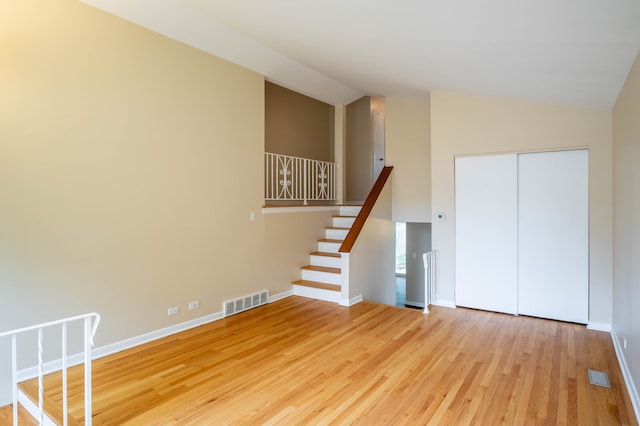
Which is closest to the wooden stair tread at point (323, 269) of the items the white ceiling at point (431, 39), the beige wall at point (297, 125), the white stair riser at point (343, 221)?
the white stair riser at point (343, 221)

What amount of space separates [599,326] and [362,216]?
10.5ft

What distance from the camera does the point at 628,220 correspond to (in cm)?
297

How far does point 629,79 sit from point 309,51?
3.19m

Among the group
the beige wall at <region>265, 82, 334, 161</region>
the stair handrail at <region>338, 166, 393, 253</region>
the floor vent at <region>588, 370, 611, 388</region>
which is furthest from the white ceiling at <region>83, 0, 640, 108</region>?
the floor vent at <region>588, 370, 611, 388</region>

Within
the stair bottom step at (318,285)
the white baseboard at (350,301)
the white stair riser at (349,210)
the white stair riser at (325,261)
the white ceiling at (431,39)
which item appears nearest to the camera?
the white ceiling at (431,39)

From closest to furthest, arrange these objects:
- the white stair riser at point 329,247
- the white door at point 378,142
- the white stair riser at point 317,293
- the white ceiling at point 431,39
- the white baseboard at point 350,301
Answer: the white ceiling at point 431,39 < the white baseboard at point 350,301 < the white stair riser at point 317,293 < the white stair riser at point 329,247 < the white door at point 378,142

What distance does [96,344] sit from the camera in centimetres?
344

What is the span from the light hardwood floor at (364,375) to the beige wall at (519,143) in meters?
0.78

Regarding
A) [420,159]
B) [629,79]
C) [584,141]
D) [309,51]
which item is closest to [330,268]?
[420,159]

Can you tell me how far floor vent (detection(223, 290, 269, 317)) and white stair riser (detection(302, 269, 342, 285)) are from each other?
869 mm

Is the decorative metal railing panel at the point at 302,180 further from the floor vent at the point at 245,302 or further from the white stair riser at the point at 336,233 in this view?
the floor vent at the point at 245,302

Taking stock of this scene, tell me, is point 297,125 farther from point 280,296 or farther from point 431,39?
point 431,39

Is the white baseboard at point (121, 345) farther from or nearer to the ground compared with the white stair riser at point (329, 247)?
nearer to the ground

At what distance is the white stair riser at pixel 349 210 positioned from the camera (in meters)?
6.80
